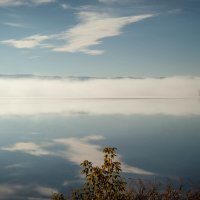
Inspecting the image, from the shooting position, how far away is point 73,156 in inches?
2894

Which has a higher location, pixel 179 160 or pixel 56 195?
pixel 179 160

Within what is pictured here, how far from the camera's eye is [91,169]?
17281 mm

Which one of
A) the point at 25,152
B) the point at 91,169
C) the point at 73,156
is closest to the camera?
the point at 91,169

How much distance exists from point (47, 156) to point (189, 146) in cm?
2815

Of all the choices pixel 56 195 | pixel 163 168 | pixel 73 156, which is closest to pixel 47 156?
pixel 73 156

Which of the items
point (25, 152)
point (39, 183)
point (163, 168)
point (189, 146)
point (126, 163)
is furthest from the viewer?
point (189, 146)

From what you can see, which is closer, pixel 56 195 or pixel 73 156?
pixel 56 195

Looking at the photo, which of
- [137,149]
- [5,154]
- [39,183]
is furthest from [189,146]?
[39,183]

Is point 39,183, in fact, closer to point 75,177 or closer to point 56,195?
point 75,177

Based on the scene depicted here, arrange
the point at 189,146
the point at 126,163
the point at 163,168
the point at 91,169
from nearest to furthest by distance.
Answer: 1. the point at 91,169
2. the point at 163,168
3. the point at 126,163
4. the point at 189,146

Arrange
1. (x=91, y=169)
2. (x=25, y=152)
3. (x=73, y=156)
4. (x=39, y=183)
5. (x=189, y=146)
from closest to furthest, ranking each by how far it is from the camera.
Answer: (x=91, y=169) < (x=39, y=183) < (x=73, y=156) < (x=25, y=152) < (x=189, y=146)

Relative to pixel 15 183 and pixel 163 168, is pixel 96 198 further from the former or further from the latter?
pixel 163 168

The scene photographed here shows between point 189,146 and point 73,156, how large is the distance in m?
24.8

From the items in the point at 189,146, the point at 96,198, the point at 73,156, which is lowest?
the point at 96,198
